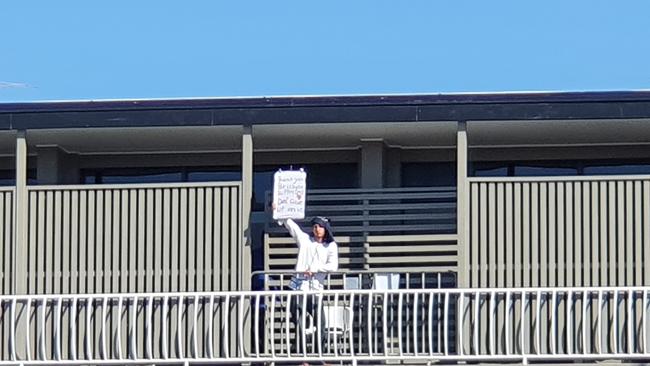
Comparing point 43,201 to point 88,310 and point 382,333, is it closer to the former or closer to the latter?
point 88,310

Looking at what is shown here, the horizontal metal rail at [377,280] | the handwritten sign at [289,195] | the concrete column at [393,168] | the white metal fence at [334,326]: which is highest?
the concrete column at [393,168]

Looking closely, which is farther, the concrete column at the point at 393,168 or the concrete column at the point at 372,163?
the concrete column at the point at 393,168

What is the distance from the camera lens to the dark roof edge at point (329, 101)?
1947 cm

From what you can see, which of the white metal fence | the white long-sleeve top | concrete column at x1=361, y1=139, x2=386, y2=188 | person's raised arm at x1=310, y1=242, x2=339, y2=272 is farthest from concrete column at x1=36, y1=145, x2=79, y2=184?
person's raised arm at x1=310, y1=242, x2=339, y2=272

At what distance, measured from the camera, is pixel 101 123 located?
20.0 m

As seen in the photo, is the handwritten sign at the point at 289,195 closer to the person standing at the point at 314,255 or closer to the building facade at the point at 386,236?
the person standing at the point at 314,255

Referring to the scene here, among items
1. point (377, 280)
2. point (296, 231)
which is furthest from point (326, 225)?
point (377, 280)

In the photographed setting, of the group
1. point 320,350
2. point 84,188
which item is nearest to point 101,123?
point 84,188

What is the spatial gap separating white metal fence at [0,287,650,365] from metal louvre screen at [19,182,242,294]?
1.33 ft

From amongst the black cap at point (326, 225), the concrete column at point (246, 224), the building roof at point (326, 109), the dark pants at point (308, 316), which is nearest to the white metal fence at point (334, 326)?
the dark pants at point (308, 316)

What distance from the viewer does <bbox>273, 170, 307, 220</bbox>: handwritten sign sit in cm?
1989

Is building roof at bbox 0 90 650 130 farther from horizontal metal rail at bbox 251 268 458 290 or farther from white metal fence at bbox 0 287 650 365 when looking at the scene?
white metal fence at bbox 0 287 650 365

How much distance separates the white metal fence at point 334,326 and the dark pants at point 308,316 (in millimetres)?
14

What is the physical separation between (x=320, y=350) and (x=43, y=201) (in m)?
3.40
